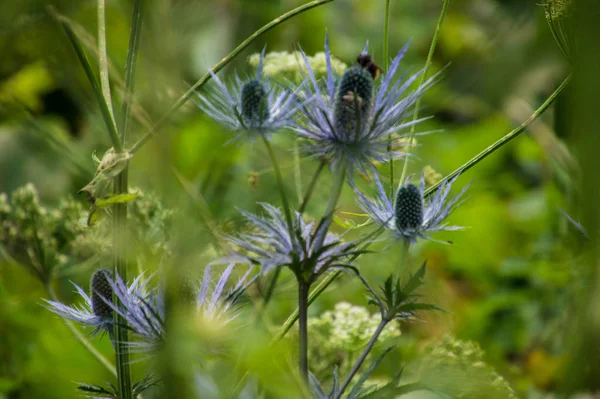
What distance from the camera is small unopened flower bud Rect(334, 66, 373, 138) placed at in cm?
34

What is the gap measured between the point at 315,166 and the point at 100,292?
323 millimetres

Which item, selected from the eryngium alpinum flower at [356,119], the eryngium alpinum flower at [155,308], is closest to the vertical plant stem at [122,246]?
the eryngium alpinum flower at [155,308]

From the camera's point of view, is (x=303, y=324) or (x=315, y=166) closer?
(x=303, y=324)

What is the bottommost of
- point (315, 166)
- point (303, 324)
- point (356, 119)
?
point (303, 324)

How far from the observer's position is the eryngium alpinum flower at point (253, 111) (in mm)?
365

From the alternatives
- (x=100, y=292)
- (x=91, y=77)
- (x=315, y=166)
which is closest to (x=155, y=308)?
(x=100, y=292)

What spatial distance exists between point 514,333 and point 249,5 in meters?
0.83

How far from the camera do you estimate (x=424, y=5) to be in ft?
6.90

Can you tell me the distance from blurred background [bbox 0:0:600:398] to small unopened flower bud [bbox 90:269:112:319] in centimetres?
6

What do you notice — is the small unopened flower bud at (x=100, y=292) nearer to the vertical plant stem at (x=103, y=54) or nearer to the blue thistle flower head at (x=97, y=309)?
the blue thistle flower head at (x=97, y=309)

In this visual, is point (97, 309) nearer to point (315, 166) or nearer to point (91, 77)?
point (91, 77)

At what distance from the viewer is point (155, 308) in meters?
0.38

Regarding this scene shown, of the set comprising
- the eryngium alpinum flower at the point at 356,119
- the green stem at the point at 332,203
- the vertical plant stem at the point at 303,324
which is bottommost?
the vertical plant stem at the point at 303,324

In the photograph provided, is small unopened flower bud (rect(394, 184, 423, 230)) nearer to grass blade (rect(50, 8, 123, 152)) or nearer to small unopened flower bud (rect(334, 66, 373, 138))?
small unopened flower bud (rect(334, 66, 373, 138))
